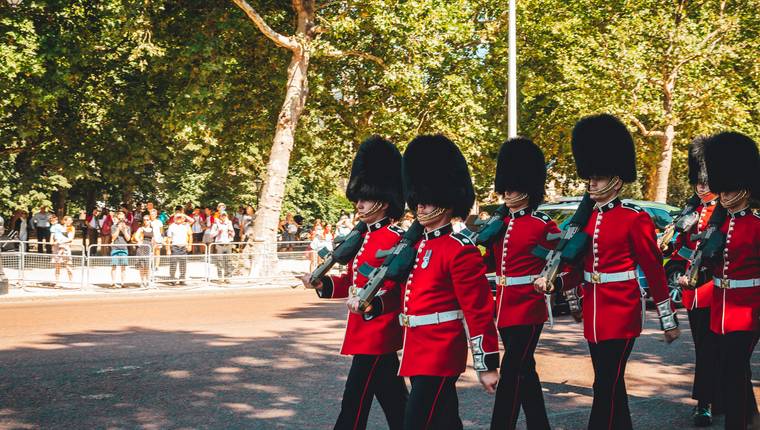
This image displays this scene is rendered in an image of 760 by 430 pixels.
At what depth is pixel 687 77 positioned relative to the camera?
30.8 meters

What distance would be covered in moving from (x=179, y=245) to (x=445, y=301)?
16459mm

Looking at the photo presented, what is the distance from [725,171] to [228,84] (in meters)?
19.2

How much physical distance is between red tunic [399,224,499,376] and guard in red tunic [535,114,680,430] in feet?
3.47

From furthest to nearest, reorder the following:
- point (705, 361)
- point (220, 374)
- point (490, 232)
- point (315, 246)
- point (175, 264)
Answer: point (315, 246) < point (175, 264) < point (220, 374) < point (705, 361) < point (490, 232)

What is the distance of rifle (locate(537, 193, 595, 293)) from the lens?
569 cm

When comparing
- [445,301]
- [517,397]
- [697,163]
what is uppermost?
[697,163]

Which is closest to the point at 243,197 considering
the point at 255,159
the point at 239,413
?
the point at 255,159

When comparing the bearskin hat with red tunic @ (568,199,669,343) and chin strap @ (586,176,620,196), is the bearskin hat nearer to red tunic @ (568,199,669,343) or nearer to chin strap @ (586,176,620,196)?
chin strap @ (586,176,620,196)

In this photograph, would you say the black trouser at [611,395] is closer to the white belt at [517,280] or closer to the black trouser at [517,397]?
the black trouser at [517,397]

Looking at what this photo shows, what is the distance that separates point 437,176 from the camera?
17.4 ft

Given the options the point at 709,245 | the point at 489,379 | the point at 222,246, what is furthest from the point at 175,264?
the point at 489,379

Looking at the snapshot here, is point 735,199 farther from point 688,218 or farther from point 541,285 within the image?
point 541,285

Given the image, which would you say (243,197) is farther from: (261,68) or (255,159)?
(261,68)

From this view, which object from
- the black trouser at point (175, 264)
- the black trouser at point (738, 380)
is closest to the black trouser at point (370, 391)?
the black trouser at point (738, 380)
